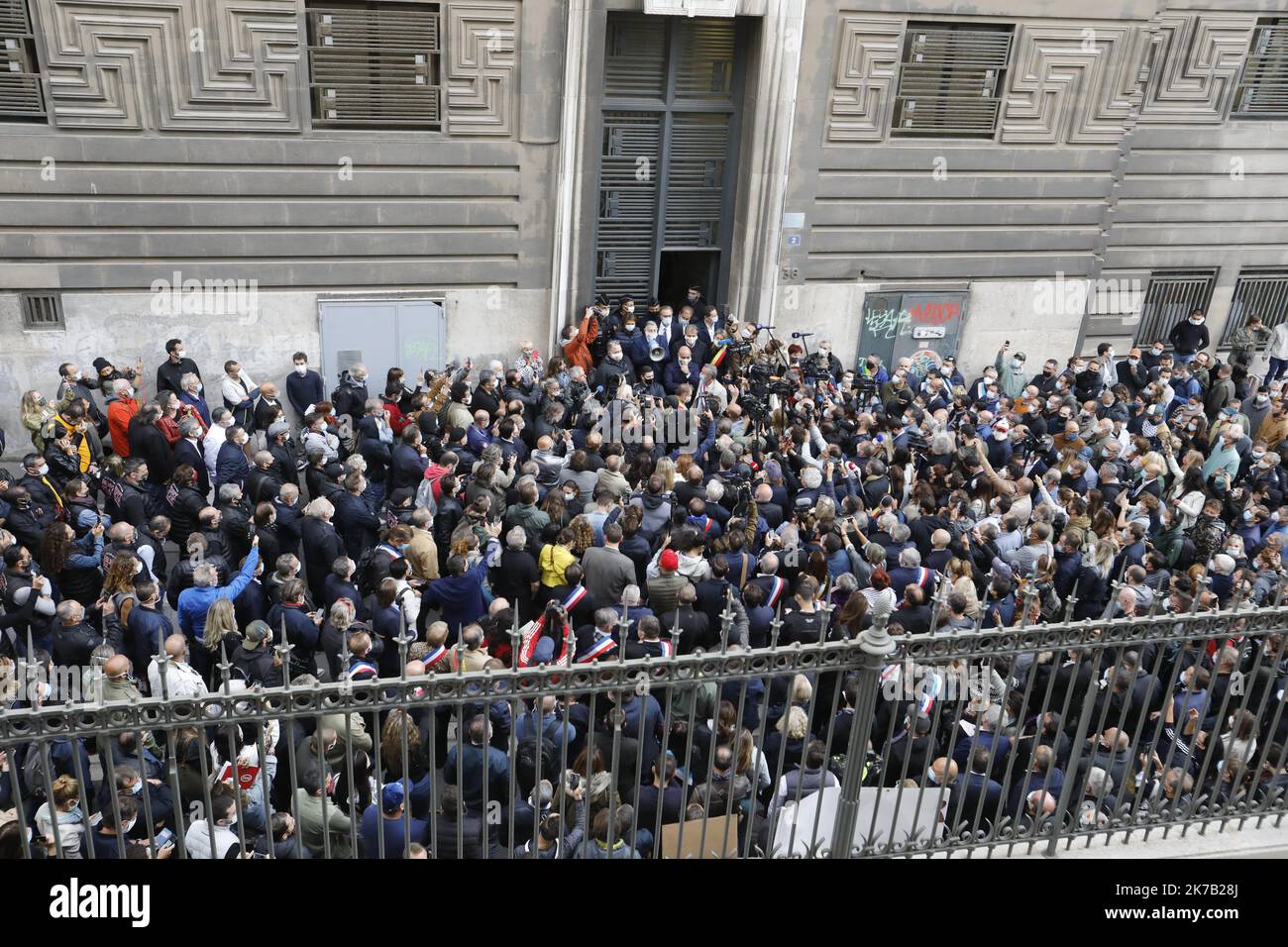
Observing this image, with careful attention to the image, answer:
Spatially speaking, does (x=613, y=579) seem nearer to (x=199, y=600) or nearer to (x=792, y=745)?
(x=792, y=745)

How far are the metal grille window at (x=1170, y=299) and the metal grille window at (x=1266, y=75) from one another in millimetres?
2619

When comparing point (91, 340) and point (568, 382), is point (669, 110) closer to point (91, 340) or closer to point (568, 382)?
point (568, 382)

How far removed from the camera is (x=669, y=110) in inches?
659

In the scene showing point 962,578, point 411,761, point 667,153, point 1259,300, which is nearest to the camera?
point 411,761

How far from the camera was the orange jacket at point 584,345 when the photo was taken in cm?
1608

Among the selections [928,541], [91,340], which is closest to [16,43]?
[91,340]

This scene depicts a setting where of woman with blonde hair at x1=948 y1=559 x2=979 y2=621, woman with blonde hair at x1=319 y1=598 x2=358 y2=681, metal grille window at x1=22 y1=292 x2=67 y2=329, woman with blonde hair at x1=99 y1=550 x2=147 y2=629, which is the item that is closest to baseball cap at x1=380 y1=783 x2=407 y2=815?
woman with blonde hair at x1=319 y1=598 x2=358 y2=681

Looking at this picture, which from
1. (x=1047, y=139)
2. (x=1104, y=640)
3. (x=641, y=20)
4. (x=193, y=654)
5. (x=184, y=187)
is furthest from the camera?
(x=1047, y=139)

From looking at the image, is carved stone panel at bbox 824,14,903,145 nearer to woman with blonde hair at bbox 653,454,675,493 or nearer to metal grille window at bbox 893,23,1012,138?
metal grille window at bbox 893,23,1012,138

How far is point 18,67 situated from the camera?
13516 mm

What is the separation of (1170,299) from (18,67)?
17123 millimetres

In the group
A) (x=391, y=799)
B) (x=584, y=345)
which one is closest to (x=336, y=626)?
(x=391, y=799)

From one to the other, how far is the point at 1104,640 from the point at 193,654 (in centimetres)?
703

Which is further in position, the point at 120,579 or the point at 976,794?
the point at 120,579
